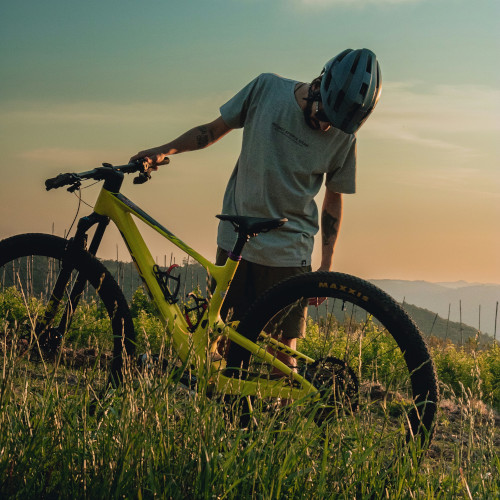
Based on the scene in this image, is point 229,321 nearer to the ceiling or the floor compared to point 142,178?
nearer to the floor

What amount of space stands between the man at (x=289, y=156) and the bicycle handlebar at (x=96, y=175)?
0.07m

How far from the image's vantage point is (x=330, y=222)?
14.4 feet

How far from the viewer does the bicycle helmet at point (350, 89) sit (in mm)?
3752

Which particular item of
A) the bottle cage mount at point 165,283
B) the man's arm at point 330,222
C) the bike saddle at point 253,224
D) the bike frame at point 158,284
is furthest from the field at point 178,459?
the man's arm at point 330,222

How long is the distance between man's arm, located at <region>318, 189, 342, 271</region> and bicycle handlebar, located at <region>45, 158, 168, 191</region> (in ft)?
3.87

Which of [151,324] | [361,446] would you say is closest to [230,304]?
[361,446]

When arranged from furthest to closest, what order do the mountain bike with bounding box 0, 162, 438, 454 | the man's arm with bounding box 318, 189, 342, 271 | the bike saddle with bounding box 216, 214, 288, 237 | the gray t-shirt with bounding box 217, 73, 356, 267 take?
the man's arm with bounding box 318, 189, 342, 271, the gray t-shirt with bounding box 217, 73, 356, 267, the bike saddle with bounding box 216, 214, 288, 237, the mountain bike with bounding box 0, 162, 438, 454

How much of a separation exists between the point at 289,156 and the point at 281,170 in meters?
0.09

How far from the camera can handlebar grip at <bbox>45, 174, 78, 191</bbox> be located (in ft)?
12.2

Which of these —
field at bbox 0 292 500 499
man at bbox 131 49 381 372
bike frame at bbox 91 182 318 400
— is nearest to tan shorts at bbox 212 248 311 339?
man at bbox 131 49 381 372

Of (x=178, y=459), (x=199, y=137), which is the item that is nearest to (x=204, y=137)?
(x=199, y=137)

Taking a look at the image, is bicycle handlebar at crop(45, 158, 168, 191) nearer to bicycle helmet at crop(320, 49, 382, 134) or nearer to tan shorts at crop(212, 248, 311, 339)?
tan shorts at crop(212, 248, 311, 339)

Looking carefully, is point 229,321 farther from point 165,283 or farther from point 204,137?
point 204,137

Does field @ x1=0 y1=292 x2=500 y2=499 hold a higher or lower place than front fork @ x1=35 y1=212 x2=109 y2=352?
lower
